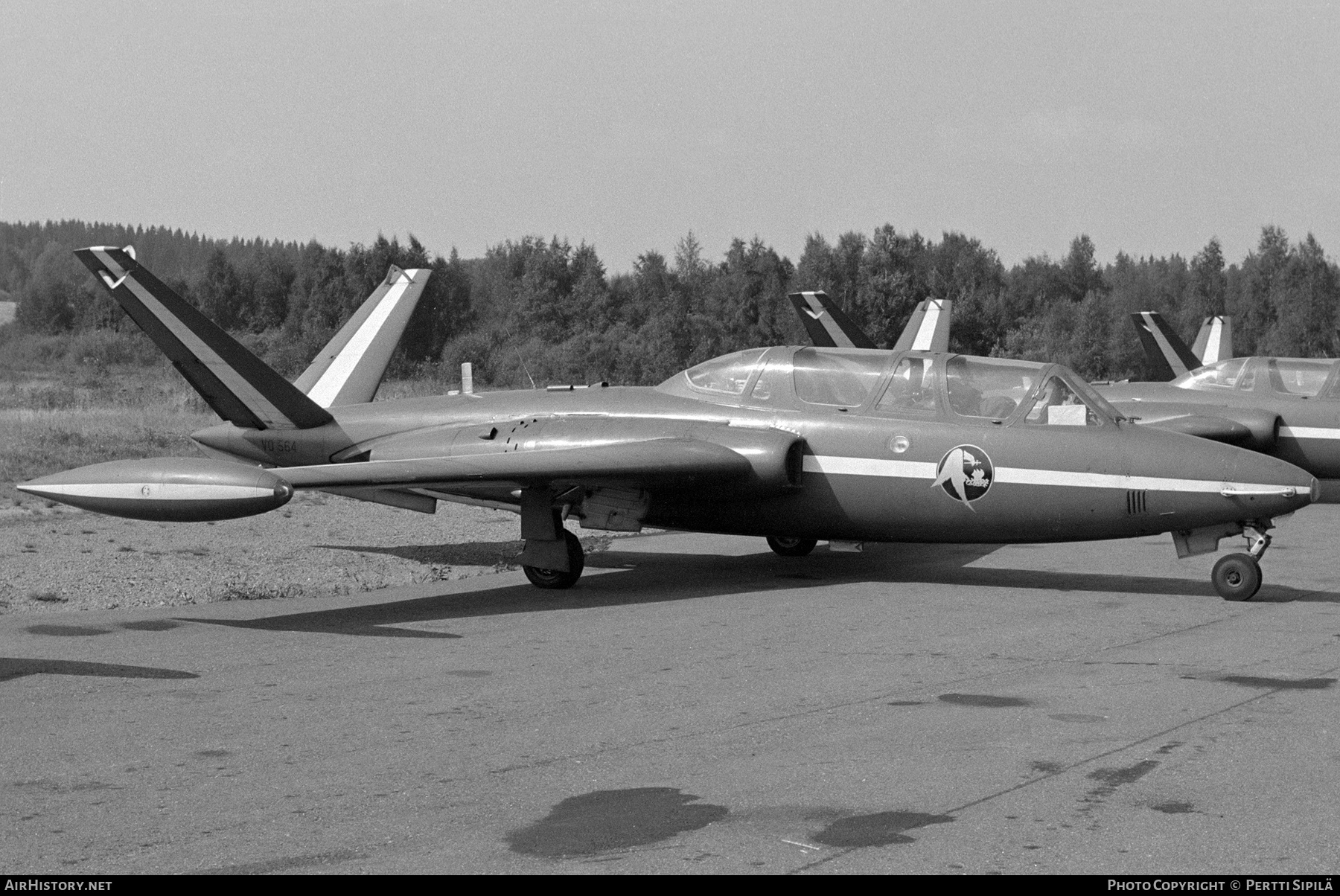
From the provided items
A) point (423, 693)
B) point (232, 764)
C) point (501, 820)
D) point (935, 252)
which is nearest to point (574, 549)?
point (423, 693)

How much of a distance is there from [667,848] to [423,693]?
11.1ft

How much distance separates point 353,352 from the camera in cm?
1706

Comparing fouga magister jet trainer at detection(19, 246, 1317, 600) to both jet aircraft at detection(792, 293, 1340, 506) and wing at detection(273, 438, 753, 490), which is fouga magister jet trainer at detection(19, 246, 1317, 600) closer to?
wing at detection(273, 438, 753, 490)

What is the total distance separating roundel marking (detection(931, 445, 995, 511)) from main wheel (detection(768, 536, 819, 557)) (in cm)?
311

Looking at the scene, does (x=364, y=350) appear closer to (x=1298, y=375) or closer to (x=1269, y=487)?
(x=1269, y=487)

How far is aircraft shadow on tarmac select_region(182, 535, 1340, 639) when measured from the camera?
440 inches

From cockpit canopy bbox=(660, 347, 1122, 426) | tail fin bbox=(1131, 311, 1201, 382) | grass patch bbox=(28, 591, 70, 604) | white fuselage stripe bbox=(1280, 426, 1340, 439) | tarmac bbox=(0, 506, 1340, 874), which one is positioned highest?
tail fin bbox=(1131, 311, 1201, 382)

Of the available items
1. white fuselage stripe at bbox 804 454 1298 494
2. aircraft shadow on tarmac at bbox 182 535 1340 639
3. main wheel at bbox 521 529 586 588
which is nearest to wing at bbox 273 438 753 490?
main wheel at bbox 521 529 586 588

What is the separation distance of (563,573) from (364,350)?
214 inches

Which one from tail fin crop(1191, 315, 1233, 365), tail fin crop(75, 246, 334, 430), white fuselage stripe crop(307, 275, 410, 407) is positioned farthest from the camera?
tail fin crop(1191, 315, 1233, 365)

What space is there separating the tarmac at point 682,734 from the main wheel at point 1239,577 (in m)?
0.23

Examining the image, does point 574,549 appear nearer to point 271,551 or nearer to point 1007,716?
point 271,551

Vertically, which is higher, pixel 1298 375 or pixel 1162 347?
pixel 1162 347

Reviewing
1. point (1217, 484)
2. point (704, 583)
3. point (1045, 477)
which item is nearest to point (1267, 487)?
point (1217, 484)
